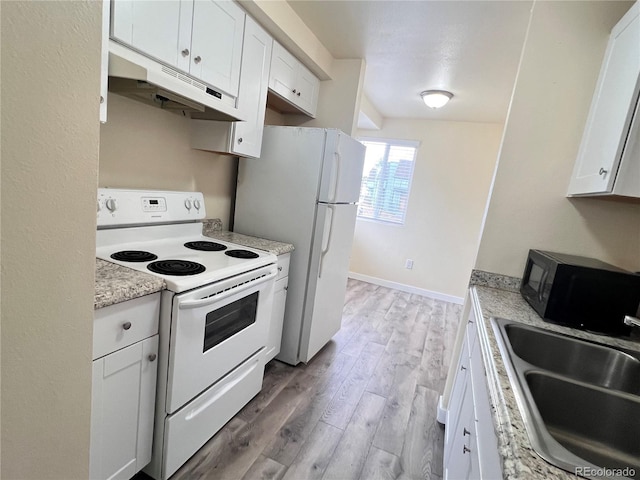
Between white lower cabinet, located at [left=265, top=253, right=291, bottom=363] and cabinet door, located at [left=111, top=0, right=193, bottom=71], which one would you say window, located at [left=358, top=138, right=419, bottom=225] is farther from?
cabinet door, located at [left=111, top=0, right=193, bottom=71]

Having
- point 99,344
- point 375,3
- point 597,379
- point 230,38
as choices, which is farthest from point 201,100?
point 597,379

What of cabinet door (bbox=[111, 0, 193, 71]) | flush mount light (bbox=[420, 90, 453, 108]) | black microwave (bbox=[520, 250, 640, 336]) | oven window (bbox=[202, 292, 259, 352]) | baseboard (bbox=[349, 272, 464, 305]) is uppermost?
flush mount light (bbox=[420, 90, 453, 108])

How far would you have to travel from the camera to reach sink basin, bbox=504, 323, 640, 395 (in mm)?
1160

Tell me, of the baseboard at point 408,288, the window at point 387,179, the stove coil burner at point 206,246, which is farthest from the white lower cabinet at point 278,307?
the baseboard at point 408,288

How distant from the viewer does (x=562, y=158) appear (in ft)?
5.51

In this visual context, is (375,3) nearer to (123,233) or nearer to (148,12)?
(148,12)

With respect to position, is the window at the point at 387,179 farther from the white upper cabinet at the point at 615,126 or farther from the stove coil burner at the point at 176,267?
the stove coil burner at the point at 176,267

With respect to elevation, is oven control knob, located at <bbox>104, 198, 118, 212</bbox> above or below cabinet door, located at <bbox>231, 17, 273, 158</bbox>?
below

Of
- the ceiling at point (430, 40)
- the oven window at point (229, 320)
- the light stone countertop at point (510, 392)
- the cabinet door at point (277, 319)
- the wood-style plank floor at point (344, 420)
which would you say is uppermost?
the ceiling at point (430, 40)

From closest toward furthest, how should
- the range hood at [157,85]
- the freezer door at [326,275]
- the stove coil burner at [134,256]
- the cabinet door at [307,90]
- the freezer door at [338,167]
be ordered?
the range hood at [157,85] → the stove coil burner at [134,256] → the freezer door at [338,167] → the freezer door at [326,275] → the cabinet door at [307,90]

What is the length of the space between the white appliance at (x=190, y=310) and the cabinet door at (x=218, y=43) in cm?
69

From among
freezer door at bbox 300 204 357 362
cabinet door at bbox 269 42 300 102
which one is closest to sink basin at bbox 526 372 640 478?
freezer door at bbox 300 204 357 362

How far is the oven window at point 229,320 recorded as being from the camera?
1.49 m

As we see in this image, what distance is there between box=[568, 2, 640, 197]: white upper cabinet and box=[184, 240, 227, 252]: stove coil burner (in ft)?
5.95
